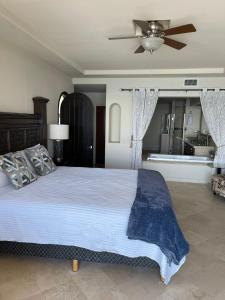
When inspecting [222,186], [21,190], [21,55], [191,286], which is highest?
[21,55]

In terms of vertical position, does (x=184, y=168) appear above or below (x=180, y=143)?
below

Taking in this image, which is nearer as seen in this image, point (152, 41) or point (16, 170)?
point (152, 41)

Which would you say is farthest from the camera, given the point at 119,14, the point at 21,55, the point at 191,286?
the point at 21,55

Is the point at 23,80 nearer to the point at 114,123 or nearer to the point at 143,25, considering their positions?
the point at 143,25

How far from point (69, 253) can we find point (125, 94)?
4094 millimetres

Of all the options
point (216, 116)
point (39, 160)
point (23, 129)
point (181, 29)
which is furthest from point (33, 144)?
point (216, 116)

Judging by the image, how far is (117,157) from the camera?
18.7 ft

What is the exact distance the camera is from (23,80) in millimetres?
3631

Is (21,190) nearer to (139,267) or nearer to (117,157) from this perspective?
(139,267)

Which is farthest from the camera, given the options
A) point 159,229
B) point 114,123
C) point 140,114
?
point 114,123

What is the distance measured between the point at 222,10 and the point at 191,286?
2628 mm

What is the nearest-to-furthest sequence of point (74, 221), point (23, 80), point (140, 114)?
point (74, 221) < point (23, 80) < point (140, 114)

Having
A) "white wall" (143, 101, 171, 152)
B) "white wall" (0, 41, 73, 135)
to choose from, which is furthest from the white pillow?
"white wall" (143, 101, 171, 152)

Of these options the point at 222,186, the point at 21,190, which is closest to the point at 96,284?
the point at 21,190
